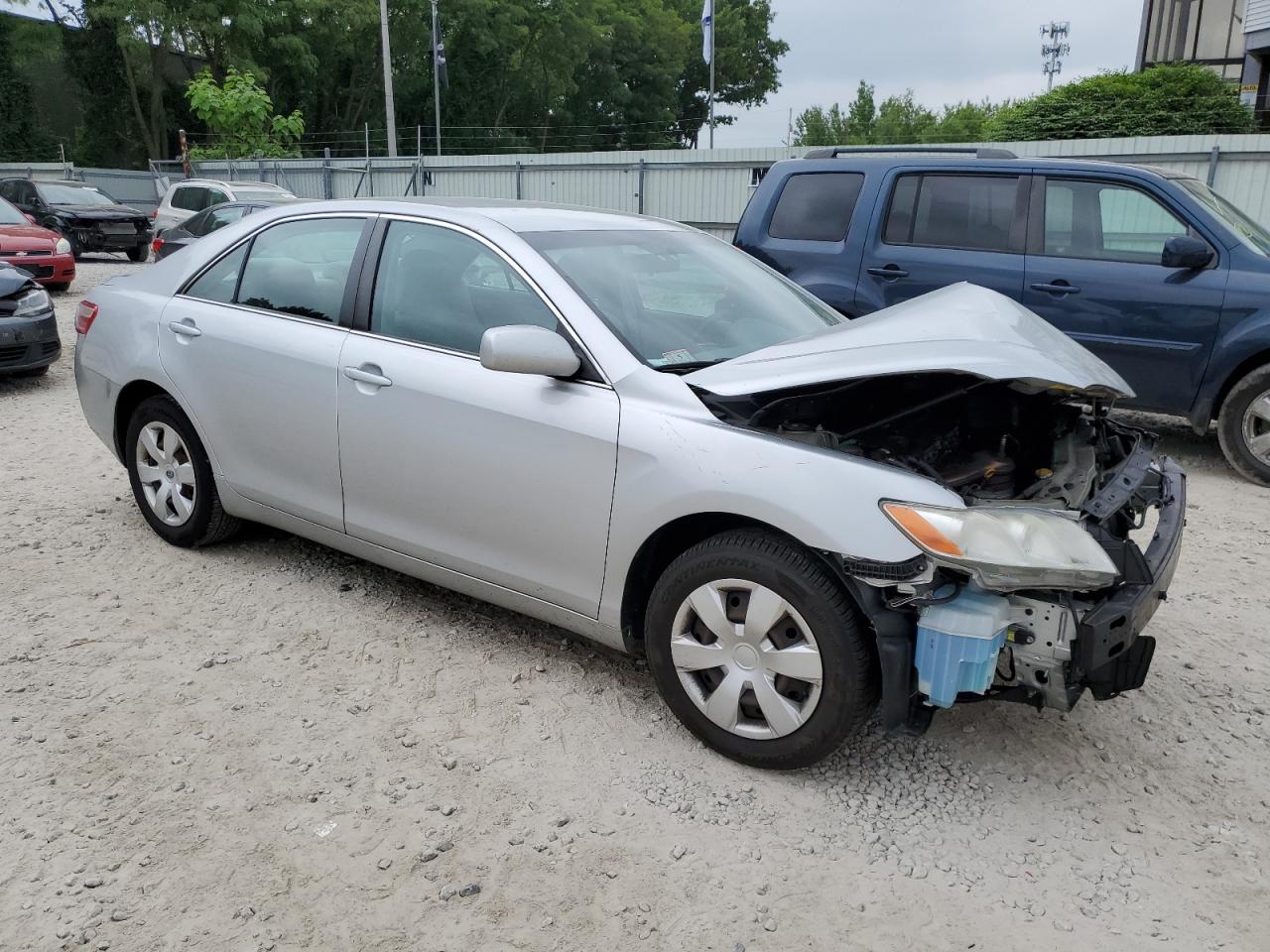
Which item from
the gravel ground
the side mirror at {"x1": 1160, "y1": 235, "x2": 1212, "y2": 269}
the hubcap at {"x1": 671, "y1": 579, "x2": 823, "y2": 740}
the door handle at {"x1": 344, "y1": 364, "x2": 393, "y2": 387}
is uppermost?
the side mirror at {"x1": 1160, "y1": 235, "x2": 1212, "y2": 269}

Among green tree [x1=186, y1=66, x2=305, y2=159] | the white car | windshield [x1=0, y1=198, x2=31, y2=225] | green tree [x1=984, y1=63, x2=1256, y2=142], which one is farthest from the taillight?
green tree [x1=186, y1=66, x2=305, y2=159]

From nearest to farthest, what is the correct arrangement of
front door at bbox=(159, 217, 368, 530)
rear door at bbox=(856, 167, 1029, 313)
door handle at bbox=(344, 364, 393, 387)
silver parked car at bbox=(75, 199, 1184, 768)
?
1. silver parked car at bbox=(75, 199, 1184, 768)
2. door handle at bbox=(344, 364, 393, 387)
3. front door at bbox=(159, 217, 368, 530)
4. rear door at bbox=(856, 167, 1029, 313)

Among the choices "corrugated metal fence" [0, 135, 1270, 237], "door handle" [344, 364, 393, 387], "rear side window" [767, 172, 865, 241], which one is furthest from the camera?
"corrugated metal fence" [0, 135, 1270, 237]

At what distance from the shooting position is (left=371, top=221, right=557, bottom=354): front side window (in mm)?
3559

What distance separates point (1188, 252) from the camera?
20.5 ft

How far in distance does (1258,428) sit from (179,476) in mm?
6093

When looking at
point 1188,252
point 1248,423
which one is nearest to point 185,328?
point 1188,252

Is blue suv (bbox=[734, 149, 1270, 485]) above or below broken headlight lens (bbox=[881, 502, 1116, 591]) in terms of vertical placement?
above

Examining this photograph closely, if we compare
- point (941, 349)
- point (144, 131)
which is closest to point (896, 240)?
point (941, 349)

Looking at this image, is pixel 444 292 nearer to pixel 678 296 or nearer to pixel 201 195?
pixel 678 296

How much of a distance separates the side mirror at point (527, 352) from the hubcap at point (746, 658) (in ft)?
2.74

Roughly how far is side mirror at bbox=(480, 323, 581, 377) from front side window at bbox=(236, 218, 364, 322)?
3.61 feet

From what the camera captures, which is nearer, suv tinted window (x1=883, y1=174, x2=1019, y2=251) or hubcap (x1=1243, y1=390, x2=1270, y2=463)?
hubcap (x1=1243, y1=390, x2=1270, y2=463)

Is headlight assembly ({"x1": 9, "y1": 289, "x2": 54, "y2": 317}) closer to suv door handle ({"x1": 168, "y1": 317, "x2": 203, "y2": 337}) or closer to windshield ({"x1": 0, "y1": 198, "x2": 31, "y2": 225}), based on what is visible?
suv door handle ({"x1": 168, "y1": 317, "x2": 203, "y2": 337})
